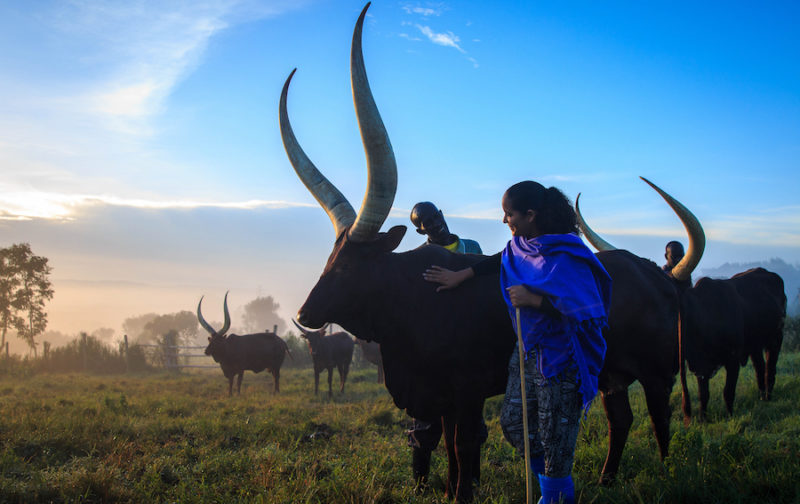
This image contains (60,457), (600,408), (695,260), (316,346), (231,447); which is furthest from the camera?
(316,346)

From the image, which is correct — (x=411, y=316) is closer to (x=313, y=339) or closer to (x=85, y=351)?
(x=313, y=339)

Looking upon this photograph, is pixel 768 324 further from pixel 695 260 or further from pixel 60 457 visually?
pixel 60 457

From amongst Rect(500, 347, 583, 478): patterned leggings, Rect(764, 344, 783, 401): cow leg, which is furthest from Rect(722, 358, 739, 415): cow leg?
Rect(500, 347, 583, 478): patterned leggings

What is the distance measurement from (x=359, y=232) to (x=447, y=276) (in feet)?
2.22

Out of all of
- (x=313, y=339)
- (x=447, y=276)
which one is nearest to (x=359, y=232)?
(x=447, y=276)

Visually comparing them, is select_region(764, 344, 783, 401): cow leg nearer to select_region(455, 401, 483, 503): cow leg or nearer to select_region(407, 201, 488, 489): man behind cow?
select_region(407, 201, 488, 489): man behind cow

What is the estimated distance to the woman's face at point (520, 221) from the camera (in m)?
2.78

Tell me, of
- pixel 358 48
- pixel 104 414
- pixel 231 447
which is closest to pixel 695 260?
pixel 358 48

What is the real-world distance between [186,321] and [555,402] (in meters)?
132

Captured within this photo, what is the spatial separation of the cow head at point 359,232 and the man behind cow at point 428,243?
967 mm

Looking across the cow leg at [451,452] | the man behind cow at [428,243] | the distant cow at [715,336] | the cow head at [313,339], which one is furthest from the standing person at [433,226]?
the cow head at [313,339]

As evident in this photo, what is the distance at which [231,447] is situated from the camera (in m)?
5.96

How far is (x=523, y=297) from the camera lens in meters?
2.57

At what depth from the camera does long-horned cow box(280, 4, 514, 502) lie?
3343mm
